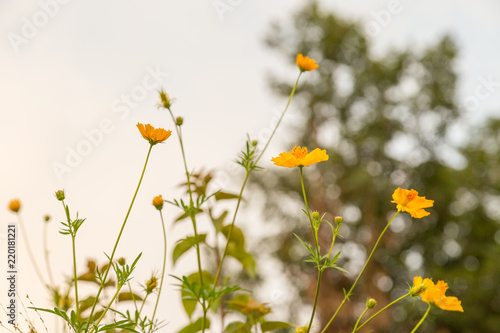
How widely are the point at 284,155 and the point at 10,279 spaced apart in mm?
433

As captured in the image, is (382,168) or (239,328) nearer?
(239,328)

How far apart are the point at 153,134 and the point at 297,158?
0.18 m

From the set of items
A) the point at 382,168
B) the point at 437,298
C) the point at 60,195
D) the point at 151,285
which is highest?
the point at 60,195

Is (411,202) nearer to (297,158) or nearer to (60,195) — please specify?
(297,158)

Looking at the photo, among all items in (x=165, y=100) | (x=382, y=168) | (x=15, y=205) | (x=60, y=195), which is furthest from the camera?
(x=382, y=168)

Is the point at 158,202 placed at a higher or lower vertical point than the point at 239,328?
higher

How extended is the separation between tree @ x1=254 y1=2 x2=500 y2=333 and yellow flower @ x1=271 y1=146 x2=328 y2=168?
7.13 m

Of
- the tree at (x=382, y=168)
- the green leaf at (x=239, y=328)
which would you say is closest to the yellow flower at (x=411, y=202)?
the green leaf at (x=239, y=328)

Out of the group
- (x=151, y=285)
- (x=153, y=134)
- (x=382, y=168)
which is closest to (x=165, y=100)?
(x=153, y=134)

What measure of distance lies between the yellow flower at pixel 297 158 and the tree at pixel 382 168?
713 centimetres

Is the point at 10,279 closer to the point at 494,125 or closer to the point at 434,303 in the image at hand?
the point at 434,303

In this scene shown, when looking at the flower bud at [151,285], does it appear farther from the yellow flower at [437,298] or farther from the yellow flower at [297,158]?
the yellow flower at [437,298]

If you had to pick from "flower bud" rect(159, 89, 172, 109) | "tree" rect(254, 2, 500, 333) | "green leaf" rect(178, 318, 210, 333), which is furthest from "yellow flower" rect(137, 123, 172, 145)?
"tree" rect(254, 2, 500, 333)

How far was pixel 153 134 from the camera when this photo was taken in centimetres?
57
